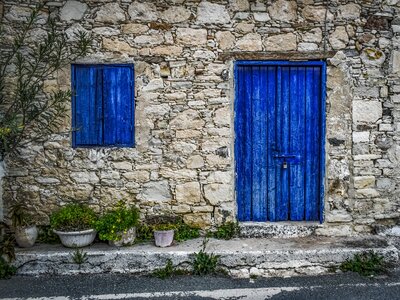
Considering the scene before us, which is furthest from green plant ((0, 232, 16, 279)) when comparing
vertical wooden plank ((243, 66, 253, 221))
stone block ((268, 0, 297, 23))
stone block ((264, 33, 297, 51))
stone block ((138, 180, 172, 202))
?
stone block ((268, 0, 297, 23))

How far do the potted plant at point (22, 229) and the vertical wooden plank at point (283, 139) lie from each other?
3.27 m

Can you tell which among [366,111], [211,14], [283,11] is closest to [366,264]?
[366,111]

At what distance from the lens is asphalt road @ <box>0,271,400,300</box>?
13.4 feet

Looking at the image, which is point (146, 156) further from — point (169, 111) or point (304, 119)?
point (304, 119)

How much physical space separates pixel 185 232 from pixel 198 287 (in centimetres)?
101

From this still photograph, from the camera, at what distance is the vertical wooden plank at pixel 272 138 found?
5.28 metres

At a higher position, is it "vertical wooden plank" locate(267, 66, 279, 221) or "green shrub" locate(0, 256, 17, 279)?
"vertical wooden plank" locate(267, 66, 279, 221)

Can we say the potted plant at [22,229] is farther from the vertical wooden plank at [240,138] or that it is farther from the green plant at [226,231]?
the vertical wooden plank at [240,138]

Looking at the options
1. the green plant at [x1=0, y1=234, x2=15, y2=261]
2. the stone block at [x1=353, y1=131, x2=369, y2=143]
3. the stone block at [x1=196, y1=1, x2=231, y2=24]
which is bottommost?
the green plant at [x1=0, y1=234, x2=15, y2=261]

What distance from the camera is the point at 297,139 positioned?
5.34 metres

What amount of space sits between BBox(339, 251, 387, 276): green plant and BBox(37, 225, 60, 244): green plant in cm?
367

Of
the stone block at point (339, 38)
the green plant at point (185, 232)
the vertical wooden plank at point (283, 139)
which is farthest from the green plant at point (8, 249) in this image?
the stone block at point (339, 38)

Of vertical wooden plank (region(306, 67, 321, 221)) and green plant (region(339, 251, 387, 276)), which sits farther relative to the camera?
vertical wooden plank (region(306, 67, 321, 221))

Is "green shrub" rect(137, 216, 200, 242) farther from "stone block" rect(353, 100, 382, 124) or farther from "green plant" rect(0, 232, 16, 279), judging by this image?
"stone block" rect(353, 100, 382, 124)
